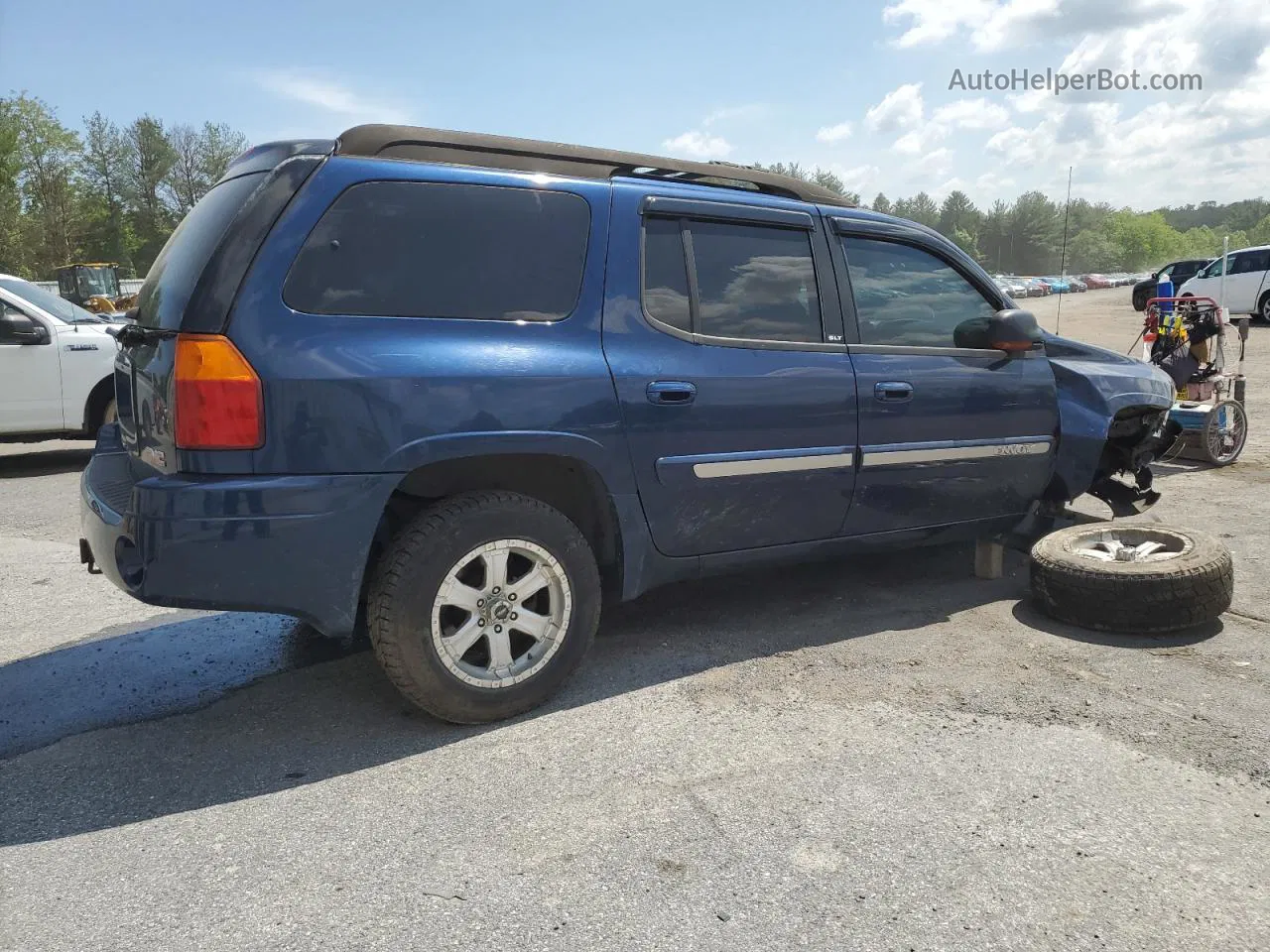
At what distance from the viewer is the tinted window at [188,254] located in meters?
2.99

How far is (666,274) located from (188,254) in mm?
1641

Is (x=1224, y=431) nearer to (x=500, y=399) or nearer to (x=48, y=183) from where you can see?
(x=500, y=399)

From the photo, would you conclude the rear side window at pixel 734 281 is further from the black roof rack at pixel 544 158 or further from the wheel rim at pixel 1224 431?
the wheel rim at pixel 1224 431

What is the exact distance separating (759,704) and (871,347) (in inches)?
63.7

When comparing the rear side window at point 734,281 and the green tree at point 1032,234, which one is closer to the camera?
the rear side window at point 734,281

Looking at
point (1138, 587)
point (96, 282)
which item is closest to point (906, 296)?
point (1138, 587)

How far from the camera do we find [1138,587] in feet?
12.9

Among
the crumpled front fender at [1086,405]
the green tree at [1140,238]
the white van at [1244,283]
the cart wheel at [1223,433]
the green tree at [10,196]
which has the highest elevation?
the green tree at [1140,238]

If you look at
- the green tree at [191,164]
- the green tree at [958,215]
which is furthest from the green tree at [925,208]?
the green tree at [191,164]

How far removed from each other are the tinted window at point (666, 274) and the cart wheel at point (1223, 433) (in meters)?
5.91

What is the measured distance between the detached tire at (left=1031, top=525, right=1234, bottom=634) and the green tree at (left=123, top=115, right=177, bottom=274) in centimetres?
8160

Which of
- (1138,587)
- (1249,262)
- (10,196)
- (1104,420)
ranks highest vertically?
(10,196)

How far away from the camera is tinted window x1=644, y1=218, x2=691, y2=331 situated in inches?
140

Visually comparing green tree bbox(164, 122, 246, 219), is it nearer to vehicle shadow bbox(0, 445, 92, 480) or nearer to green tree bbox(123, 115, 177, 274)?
green tree bbox(123, 115, 177, 274)
